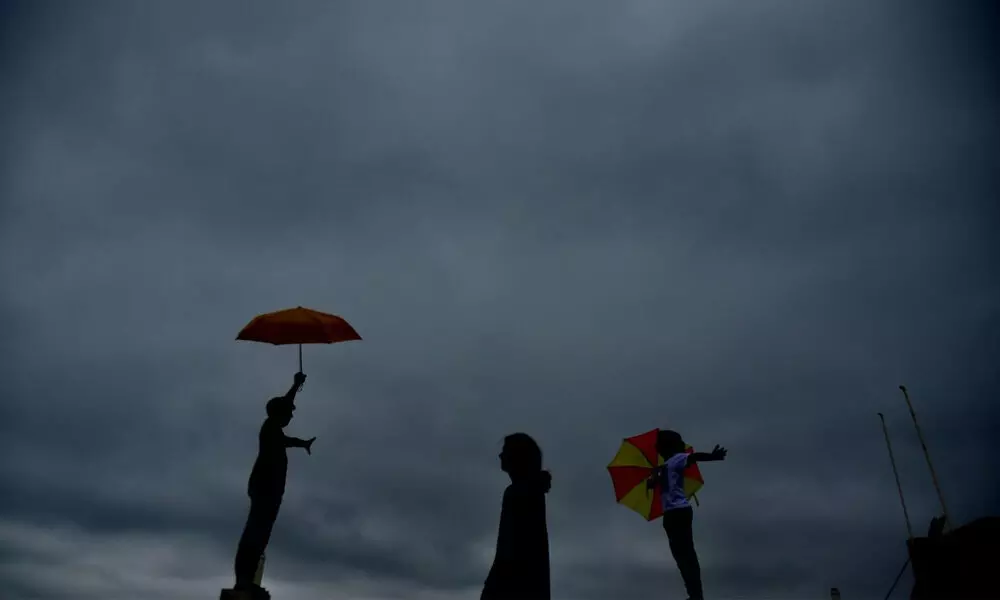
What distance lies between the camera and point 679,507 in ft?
28.9

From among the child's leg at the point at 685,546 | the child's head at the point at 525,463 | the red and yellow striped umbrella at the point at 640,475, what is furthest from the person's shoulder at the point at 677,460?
the child's head at the point at 525,463

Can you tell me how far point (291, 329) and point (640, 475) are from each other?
5.91 meters

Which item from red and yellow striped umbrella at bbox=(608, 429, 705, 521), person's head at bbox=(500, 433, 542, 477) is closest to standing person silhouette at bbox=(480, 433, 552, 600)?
person's head at bbox=(500, 433, 542, 477)

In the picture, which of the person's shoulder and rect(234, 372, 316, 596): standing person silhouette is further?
the person's shoulder

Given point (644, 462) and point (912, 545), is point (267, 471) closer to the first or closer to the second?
point (644, 462)

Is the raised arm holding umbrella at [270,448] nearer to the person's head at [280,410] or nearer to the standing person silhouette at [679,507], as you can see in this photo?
the person's head at [280,410]

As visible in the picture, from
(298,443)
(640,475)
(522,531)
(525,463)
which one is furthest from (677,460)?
(298,443)

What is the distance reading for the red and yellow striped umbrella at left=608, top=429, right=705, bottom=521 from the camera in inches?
411

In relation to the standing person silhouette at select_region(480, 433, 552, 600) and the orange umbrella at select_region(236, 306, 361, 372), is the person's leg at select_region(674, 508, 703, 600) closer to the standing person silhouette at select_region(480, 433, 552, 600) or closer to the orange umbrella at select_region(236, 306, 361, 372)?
the standing person silhouette at select_region(480, 433, 552, 600)

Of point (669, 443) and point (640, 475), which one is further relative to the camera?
point (640, 475)

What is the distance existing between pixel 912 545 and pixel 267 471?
848 cm

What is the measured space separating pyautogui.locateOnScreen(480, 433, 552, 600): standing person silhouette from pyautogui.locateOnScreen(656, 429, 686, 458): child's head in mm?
3430

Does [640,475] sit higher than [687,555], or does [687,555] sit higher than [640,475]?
[640,475]

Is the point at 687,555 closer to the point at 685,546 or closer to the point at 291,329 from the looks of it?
the point at 685,546
